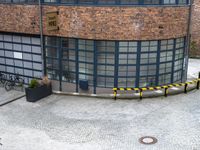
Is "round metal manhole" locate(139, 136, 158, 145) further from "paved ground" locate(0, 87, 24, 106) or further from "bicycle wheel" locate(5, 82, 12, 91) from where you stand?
"bicycle wheel" locate(5, 82, 12, 91)

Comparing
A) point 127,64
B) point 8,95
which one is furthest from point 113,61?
point 8,95

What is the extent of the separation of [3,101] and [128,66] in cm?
794

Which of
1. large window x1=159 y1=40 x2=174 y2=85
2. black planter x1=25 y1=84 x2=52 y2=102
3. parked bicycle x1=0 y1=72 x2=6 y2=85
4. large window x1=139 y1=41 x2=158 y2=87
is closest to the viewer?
black planter x1=25 y1=84 x2=52 y2=102

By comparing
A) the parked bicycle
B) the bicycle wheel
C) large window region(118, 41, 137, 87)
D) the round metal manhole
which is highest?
large window region(118, 41, 137, 87)

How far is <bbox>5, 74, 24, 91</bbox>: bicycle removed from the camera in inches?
808

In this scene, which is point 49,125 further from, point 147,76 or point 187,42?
point 187,42

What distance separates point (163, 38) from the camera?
18.2m

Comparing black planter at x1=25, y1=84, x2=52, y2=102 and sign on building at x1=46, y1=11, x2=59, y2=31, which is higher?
sign on building at x1=46, y1=11, x2=59, y2=31

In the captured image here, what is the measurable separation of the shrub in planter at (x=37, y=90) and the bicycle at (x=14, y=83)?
246cm

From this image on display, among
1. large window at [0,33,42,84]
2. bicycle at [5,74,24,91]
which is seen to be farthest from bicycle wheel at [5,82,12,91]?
large window at [0,33,42,84]

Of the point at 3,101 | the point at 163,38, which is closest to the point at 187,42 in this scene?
the point at 163,38

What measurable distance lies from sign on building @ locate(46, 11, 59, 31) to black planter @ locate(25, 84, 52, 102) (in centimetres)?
370

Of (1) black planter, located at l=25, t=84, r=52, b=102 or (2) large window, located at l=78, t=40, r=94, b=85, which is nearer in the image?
(1) black planter, located at l=25, t=84, r=52, b=102

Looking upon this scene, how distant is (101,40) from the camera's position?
17.9 metres
